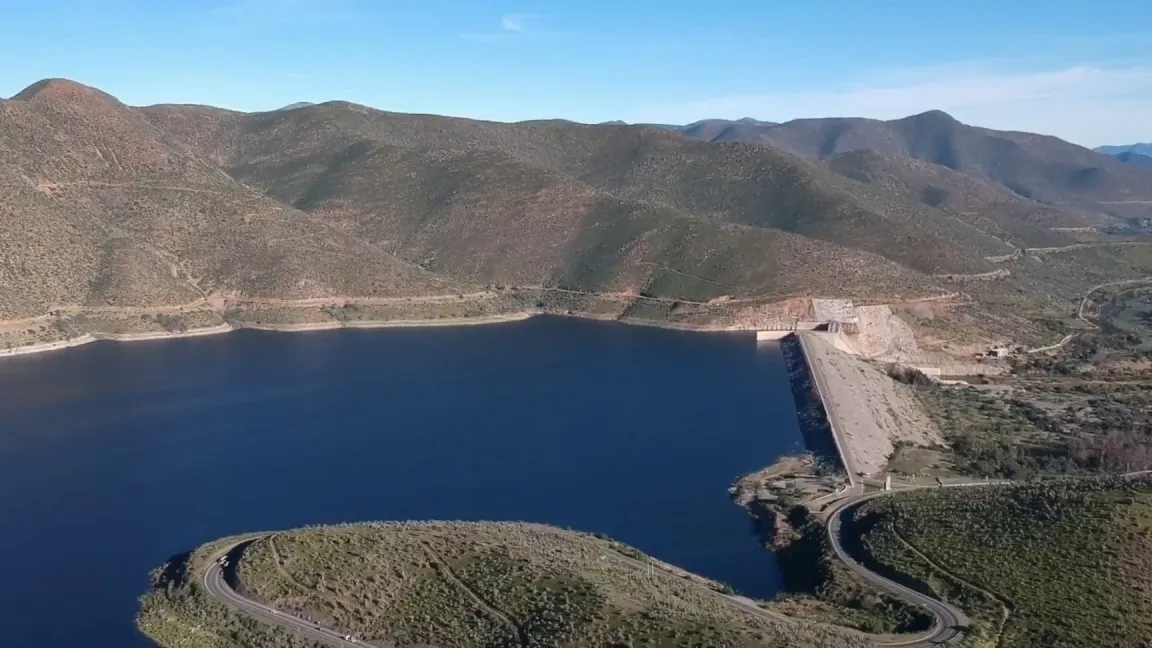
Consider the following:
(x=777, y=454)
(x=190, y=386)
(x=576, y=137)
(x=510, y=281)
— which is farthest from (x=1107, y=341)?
(x=576, y=137)

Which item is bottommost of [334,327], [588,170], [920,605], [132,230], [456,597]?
[920,605]

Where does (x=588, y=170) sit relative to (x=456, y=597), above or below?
above

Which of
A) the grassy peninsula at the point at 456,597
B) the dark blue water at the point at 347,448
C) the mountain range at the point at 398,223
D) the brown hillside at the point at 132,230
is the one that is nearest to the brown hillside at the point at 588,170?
the mountain range at the point at 398,223

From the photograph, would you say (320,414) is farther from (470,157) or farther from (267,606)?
(470,157)

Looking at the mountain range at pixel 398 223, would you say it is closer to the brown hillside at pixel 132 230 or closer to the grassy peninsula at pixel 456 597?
the brown hillside at pixel 132 230

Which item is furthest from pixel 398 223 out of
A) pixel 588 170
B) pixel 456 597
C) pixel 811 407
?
pixel 456 597

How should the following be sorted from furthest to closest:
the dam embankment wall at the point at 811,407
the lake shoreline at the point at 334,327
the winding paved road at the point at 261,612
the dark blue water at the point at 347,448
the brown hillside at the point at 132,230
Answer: the brown hillside at the point at 132,230, the lake shoreline at the point at 334,327, the dam embankment wall at the point at 811,407, the dark blue water at the point at 347,448, the winding paved road at the point at 261,612

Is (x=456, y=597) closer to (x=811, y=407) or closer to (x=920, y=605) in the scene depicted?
(x=920, y=605)

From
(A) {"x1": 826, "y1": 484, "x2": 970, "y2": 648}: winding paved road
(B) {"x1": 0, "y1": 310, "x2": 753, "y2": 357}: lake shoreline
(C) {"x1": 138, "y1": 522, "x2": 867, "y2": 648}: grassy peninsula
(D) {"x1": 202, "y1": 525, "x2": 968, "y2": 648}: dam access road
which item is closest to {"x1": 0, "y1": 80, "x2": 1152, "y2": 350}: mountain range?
(B) {"x1": 0, "y1": 310, "x2": 753, "y2": 357}: lake shoreline
